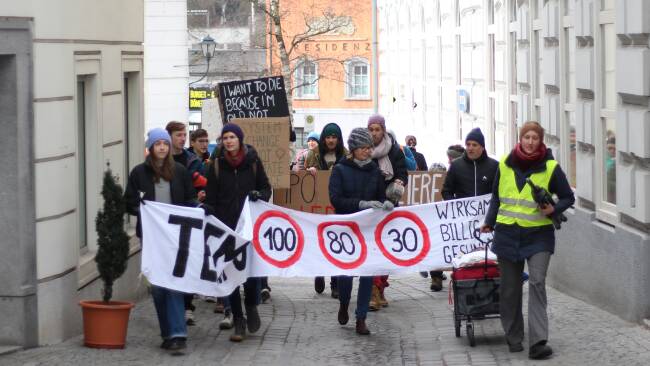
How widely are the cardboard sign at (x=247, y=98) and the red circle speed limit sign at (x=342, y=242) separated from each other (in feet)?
13.4

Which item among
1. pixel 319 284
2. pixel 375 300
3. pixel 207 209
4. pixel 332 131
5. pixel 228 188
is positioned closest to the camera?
pixel 207 209

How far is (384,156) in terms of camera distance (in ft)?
42.9

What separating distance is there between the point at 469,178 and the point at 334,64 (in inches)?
1894

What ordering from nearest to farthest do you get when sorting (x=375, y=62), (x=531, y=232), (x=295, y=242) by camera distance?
1. (x=531, y=232)
2. (x=295, y=242)
3. (x=375, y=62)

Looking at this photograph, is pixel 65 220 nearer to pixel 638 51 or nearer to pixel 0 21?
pixel 0 21

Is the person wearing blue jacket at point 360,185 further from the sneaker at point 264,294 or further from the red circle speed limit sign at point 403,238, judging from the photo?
the sneaker at point 264,294

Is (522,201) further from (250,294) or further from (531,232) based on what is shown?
(250,294)

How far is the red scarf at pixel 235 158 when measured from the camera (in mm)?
11305

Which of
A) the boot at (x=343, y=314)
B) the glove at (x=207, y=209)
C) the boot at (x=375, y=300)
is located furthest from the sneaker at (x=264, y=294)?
the glove at (x=207, y=209)

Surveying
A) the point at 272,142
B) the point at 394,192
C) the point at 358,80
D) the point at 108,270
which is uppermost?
the point at 358,80

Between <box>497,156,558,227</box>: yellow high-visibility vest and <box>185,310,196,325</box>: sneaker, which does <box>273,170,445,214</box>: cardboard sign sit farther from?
<box>497,156,558,227</box>: yellow high-visibility vest

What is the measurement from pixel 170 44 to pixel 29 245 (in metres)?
22.7

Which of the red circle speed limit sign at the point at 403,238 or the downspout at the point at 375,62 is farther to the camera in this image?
the downspout at the point at 375,62

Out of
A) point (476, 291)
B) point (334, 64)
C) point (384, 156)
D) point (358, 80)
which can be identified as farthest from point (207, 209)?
point (358, 80)
